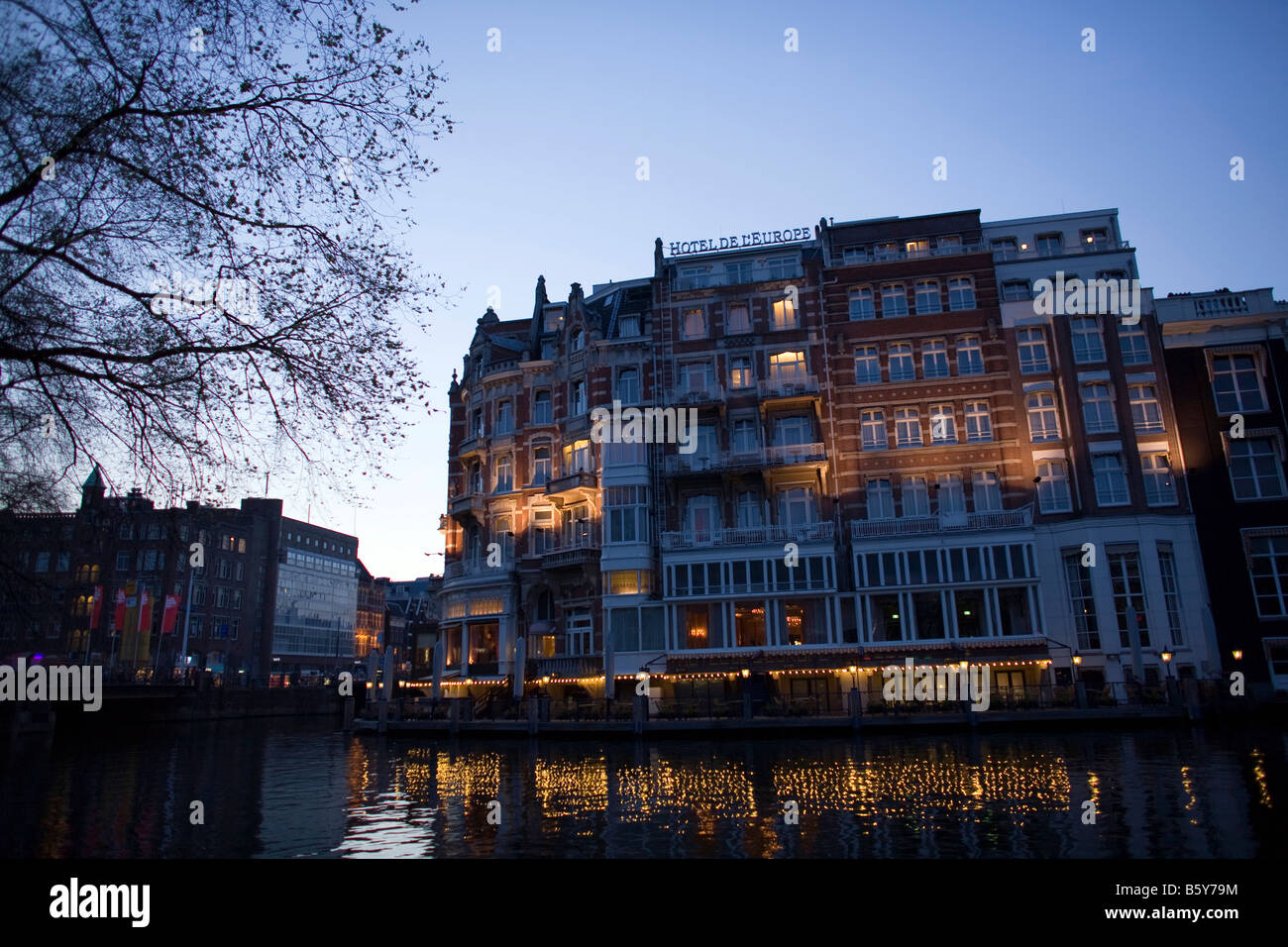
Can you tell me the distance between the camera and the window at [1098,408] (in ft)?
138

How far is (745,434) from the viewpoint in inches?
1804

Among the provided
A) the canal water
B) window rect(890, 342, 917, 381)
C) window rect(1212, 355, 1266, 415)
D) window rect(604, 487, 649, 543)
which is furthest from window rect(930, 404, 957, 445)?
the canal water

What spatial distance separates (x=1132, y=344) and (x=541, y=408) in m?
32.1

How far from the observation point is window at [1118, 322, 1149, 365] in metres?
42.6

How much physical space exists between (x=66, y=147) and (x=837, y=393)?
39943 mm

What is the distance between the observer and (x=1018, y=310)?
146ft

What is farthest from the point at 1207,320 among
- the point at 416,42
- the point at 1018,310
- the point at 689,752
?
the point at 416,42

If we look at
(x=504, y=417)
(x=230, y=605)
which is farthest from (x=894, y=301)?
(x=230, y=605)

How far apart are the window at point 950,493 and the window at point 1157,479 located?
825 centimetres

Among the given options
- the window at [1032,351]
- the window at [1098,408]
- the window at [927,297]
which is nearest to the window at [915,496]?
the window at [1032,351]

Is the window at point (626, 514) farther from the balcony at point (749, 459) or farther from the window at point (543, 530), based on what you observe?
the window at point (543, 530)

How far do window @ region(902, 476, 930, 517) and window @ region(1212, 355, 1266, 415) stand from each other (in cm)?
1442

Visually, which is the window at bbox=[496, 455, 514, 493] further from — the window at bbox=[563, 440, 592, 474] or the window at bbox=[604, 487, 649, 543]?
the window at bbox=[604, 487, 649, 543]
